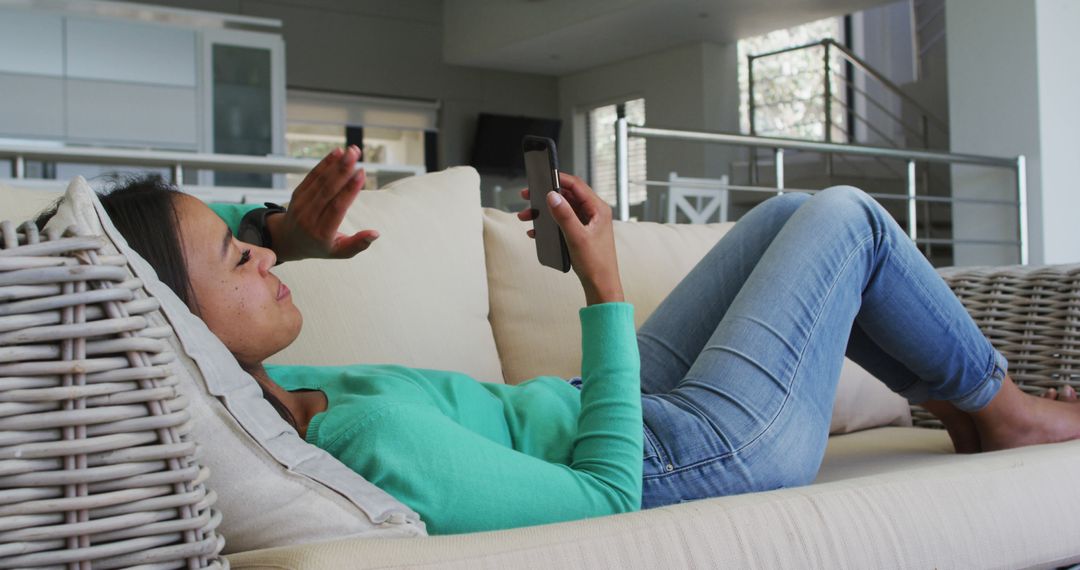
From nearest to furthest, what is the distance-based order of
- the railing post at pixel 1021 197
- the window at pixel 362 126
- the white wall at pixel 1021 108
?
the railing post at pixel 1021 197 → the white wall at pixel 1021 108 → the window at pixel 362 126

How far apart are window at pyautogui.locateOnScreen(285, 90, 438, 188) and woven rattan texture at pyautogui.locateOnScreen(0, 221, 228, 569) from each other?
8.01m

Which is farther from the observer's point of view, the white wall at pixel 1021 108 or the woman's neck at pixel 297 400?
the white wall at pixel 1021 108

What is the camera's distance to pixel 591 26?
7844 mm

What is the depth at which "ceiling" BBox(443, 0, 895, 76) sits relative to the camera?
24.1 feet

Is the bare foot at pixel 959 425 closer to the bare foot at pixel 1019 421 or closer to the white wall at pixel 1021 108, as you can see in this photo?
the bare foot at pixel 1019 421

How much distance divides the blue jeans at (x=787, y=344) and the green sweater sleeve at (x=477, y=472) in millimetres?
133

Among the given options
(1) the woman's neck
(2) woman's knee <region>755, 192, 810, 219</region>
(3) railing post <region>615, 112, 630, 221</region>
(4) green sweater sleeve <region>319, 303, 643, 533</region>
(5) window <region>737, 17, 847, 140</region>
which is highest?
(5) window <region>737, 17, 847, 140</region>

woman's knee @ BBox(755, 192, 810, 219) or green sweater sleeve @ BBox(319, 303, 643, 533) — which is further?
woman's knee @ BBox(755, 192, 810, 219)

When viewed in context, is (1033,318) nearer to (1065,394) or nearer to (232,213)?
(1065,394)

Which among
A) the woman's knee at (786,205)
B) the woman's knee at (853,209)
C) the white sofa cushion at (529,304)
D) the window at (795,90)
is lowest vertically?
the white sofa cushion at (529,304)

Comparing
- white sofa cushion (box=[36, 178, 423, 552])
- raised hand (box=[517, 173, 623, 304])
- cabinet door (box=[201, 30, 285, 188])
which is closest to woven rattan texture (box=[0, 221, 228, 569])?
white sofa cushion (box=[36, 178, 423, 552])

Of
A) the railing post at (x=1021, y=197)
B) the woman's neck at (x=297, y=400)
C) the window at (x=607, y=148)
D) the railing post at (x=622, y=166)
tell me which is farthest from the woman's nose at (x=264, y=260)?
the window at (x=607, y=148)

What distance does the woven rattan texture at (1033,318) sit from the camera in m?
1.72

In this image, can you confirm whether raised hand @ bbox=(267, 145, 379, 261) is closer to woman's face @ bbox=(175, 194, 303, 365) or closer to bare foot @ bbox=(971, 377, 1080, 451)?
woman's face @ bbox=(175, 194, 303, 365)
